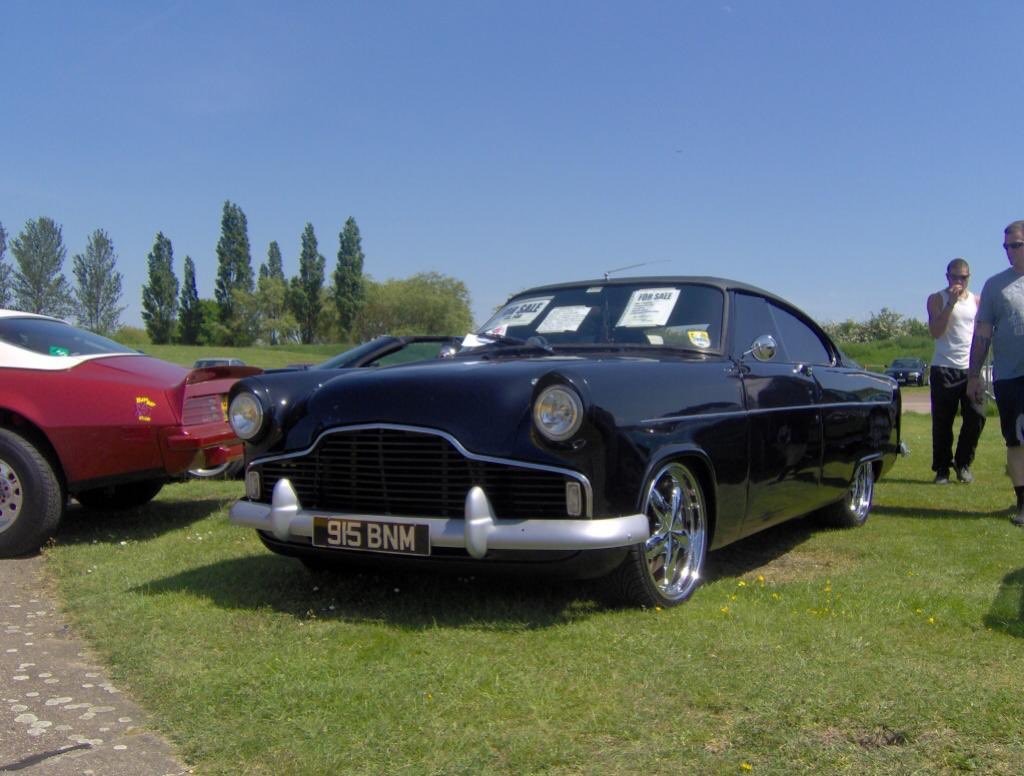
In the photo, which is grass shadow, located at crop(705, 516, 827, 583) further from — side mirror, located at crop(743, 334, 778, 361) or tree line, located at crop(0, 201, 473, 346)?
tree line, located at crop(0, 201, 473, 346)

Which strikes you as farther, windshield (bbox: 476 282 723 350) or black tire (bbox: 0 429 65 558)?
black tire (bbox: 0 429 65 558)

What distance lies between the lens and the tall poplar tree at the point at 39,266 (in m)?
74.2

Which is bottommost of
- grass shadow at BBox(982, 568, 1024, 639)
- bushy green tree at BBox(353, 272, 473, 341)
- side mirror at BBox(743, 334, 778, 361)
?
grass shadow at BBox(982, 568, 1024, 639)

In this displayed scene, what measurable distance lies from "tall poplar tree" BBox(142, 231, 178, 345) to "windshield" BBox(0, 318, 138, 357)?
83183 millimetres

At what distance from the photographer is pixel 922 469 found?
31.4 ft

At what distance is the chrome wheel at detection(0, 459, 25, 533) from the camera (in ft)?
18.3

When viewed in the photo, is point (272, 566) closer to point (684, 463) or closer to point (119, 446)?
point (119, 446)

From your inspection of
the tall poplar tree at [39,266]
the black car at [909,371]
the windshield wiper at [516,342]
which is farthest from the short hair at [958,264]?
the tall poplar tree at [39,266]

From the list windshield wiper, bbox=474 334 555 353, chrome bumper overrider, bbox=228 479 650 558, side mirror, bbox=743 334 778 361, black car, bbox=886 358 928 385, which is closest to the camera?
chrome bumper overrider, bbox=228 479 650 558

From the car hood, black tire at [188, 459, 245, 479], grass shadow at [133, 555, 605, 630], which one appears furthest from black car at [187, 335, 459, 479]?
the car hood

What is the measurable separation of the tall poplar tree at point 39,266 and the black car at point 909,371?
60.1 m

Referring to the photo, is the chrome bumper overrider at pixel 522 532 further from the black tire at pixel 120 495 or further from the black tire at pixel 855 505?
the black tire at pixel 120 495

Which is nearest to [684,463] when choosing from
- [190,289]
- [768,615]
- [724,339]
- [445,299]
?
[768,615]

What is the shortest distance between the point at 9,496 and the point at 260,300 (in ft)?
266
